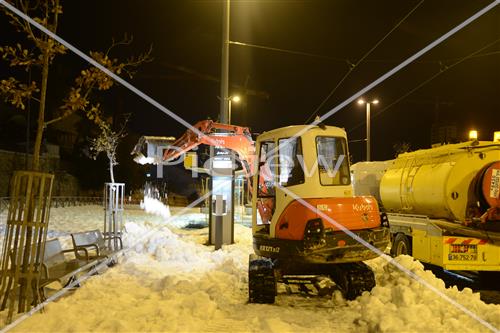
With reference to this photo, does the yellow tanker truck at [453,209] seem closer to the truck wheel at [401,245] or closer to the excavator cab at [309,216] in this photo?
the truck wheel at [401,245]

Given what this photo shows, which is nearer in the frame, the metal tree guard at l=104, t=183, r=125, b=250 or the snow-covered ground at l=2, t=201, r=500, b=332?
the snow-covered ground at l=2, t=201, r=500, b=332

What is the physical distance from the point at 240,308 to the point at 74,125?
47.9 m

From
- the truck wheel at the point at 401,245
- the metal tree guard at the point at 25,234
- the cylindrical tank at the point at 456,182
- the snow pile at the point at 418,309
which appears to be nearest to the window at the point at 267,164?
the snow pile at the point at 418,309

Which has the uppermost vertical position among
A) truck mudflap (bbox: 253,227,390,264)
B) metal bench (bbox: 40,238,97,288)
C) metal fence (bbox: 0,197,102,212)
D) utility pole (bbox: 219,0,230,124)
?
utility pole (bbox: 219,0,230,124)

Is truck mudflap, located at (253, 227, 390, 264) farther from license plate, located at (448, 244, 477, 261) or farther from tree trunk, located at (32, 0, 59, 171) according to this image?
tree trunk, located at (32, 0, 59, 171)

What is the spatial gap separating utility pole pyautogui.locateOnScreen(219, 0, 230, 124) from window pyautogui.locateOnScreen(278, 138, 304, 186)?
221 inches

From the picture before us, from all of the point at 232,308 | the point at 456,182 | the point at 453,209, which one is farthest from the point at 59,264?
the point at 456,182

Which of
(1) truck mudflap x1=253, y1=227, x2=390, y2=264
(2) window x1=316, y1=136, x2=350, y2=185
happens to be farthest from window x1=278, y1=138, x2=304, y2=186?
(1) truck mudflap x1=253, y1=227, x2=390, y2=264

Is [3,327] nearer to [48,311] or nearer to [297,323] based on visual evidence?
[48,311]

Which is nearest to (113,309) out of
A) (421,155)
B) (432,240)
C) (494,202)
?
(432,240)

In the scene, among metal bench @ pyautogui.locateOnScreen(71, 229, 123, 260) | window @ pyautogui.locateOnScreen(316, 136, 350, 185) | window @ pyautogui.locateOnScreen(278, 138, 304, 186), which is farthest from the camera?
metal bench @ pyautogui.locateOnScreen(71, 229, 123, 260)

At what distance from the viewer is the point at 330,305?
7527 mm

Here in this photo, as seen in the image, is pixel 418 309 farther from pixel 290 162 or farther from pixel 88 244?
pixel 88 244

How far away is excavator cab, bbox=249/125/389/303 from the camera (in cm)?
736
